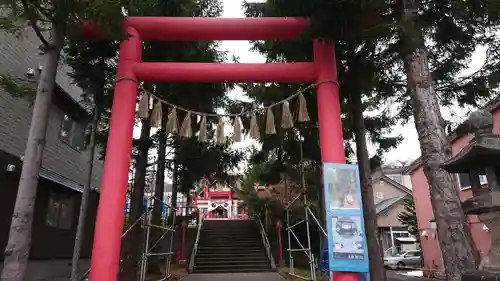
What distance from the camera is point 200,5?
993 cm

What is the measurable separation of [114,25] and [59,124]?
20.6 ft

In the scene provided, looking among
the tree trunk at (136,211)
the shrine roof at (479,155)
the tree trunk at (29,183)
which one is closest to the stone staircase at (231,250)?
the tree trunk at (136,211)

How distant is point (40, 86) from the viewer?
5.21 m

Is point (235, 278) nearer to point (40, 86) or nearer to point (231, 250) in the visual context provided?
point (231, 250)

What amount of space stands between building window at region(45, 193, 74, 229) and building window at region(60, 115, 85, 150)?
1723 millimetres

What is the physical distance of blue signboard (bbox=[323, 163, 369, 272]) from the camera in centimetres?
591

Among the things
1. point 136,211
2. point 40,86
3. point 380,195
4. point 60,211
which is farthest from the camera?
point 380,195

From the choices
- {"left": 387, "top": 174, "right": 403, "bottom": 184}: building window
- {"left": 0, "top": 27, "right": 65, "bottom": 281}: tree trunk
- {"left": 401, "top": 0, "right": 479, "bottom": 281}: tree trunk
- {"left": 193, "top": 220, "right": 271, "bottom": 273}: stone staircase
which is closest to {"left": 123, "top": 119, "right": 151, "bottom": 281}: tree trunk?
{"left": 0, "top": 27, "right": 65, "bottom": 281}: tree trunk

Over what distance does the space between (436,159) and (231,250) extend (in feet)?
30.0

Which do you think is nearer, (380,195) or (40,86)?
(40,86)

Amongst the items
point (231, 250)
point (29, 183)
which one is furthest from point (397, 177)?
point (29, 183)

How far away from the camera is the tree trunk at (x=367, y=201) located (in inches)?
289

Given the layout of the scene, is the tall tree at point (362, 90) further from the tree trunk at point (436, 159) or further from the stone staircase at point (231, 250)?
the stone staircase at point (231, 250)

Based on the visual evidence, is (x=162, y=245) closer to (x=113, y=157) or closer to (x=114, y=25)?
(x=113, y=157)
